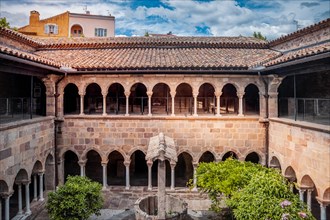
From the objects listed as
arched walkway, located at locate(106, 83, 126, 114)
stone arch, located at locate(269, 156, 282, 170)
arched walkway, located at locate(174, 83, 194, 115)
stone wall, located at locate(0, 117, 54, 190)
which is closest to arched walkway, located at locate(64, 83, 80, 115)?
arched walkway, located at locate(106, 83, 126, 114)

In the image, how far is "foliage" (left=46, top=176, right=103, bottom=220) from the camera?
967 centimetres

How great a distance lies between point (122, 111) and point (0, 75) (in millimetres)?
6080

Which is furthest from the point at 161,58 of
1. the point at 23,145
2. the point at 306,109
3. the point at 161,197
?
the point at 161,197

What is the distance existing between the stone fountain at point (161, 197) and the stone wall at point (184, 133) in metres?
Result: 3.31

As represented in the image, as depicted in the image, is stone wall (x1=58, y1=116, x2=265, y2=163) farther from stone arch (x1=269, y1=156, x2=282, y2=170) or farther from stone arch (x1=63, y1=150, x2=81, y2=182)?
stone arch (x1=63, y1=150, x2=81, y2=182)

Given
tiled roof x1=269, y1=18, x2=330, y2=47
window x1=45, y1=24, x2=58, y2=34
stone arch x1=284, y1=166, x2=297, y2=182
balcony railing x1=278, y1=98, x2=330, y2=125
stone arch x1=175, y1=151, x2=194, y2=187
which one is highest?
window x1=45, y1=24, x2=58, y2=34

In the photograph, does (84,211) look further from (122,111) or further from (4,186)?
(122,111)

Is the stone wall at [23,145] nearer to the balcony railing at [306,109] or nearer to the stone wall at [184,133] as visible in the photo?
the stone wall at [184,133]

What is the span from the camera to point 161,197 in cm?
778

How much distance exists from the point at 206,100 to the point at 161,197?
31.0 feet

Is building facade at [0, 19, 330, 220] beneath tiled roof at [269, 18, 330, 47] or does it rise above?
beneath

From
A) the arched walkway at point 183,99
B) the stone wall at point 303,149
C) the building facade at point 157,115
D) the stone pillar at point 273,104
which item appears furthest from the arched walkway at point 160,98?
the stone wall at point 303,149

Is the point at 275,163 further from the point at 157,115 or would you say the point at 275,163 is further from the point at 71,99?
the point at 71,99

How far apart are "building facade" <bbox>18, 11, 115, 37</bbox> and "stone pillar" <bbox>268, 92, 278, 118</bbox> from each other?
2854 cm
